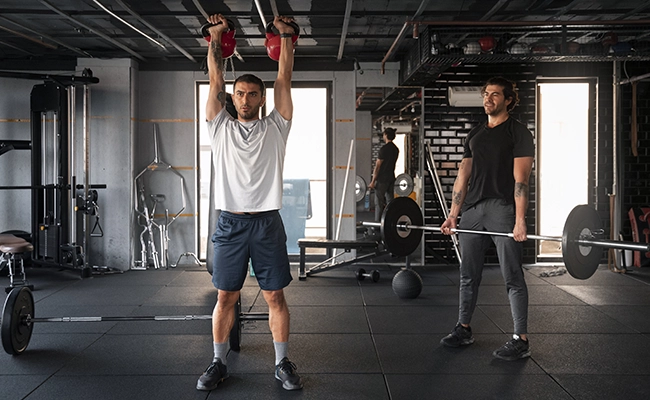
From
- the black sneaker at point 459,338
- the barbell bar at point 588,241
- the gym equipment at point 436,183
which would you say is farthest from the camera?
the gym equipment at point 436,183

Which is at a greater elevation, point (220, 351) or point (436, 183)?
point (436, 183)

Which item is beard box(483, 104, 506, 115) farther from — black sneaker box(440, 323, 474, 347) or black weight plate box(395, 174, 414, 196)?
black weight plate box(395, 174, 414, 196)

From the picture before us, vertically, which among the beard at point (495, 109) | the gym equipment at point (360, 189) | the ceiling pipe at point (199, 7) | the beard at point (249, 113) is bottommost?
the gym equipment at point (360, 189)

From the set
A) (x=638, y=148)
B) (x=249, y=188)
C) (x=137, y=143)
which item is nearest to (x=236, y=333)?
(x=249, y=188)

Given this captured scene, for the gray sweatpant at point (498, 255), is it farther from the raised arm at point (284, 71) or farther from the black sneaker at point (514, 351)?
the raised arm at point (284, 71)

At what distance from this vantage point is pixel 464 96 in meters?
6.20

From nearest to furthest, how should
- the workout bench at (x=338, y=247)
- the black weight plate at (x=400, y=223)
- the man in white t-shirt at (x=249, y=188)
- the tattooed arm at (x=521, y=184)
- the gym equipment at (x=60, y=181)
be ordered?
1. the man in white t-shirt at (x=249, y=188)
2. the tattooed arm at (x=521, y=184)
3. the black weight plate at (x=400, y=223)
4. the workout bench at (x=338, y=247)
5. the gym equipment at (x=60, y=181)

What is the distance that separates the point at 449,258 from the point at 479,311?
7.26 ft

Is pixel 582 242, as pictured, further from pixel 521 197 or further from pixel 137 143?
pixel 137 143

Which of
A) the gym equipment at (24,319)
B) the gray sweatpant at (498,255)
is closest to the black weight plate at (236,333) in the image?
the gym equipment at (24,319)

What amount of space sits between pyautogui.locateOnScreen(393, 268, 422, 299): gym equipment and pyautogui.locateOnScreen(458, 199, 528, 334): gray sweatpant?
49.6 inches

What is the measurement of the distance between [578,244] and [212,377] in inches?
65.8

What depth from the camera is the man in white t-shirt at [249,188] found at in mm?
2607

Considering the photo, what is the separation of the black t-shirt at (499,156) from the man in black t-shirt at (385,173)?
3123mm
